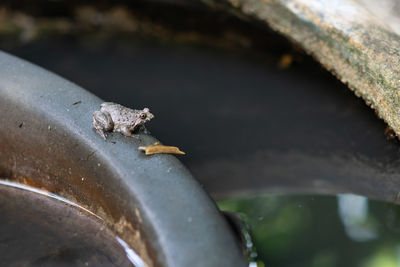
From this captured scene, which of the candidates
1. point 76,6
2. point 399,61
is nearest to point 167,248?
point 399,61

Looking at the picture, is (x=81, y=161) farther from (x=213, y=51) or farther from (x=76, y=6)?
(x=76, y=6)

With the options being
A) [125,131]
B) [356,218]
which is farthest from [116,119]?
[356,218]

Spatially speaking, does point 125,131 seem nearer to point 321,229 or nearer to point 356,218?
point 321,229

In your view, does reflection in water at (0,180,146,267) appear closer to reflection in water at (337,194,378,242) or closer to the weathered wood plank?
reflection in water at (337,194,378,242)

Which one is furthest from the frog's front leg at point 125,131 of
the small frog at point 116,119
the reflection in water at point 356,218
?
the reflection in water at point 356,218

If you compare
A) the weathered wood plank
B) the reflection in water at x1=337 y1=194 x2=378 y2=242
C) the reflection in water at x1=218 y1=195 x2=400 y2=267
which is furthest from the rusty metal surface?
the weathered wood plank
